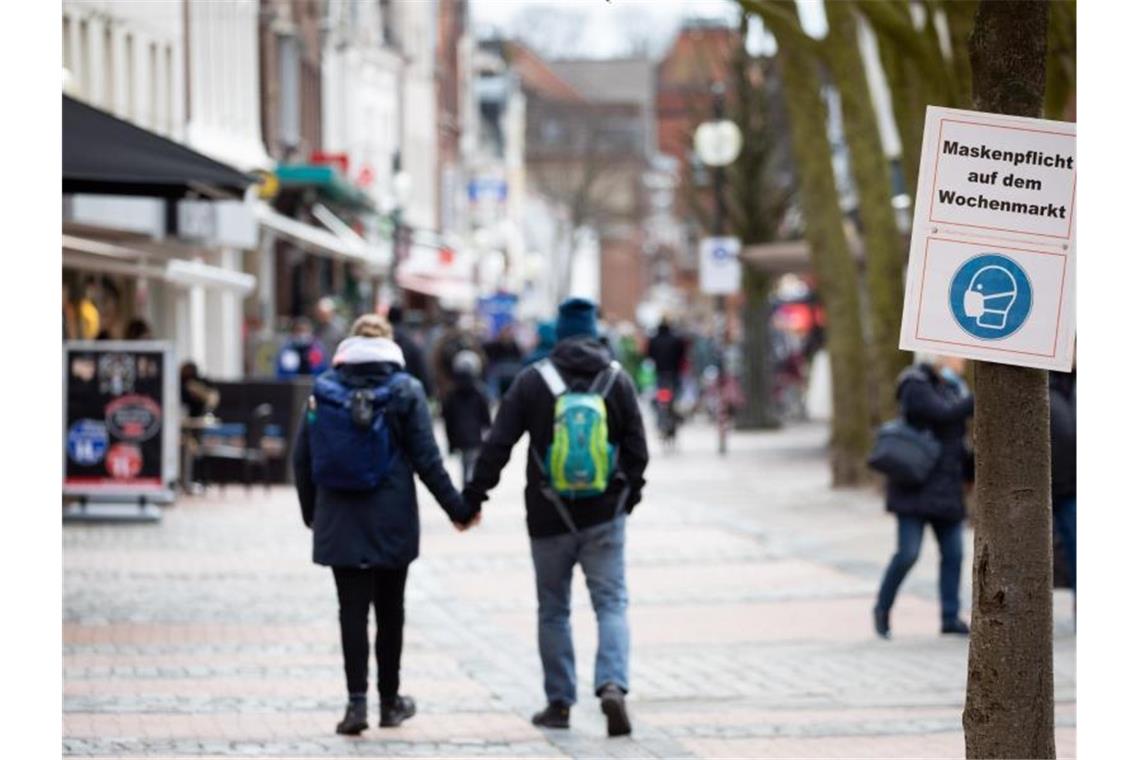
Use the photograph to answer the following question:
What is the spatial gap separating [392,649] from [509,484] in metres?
17.0

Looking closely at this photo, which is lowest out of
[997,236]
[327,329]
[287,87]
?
[327,329]

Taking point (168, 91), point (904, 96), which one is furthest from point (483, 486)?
point (168, 91)

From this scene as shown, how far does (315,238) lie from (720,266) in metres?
5.67

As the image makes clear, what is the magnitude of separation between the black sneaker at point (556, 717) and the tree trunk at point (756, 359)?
92.8 ft

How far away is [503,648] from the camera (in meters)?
13.1

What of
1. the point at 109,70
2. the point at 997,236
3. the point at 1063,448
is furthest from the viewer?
the point at 109,70

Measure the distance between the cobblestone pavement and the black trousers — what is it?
238mm

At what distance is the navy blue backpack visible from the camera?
32.9ft

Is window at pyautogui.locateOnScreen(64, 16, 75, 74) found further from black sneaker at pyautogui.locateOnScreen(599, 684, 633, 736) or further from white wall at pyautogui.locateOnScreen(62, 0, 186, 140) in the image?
black sneaker at pyautogui.locateOnScreen(599, 684, 633, 736)

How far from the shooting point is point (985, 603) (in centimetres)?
687

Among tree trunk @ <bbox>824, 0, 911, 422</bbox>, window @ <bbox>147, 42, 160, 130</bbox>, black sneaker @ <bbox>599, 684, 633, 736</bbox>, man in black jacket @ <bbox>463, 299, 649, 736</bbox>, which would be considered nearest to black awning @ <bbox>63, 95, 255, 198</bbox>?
man in black jacket @ <bbox>463, 299, 649, 736</bbox>

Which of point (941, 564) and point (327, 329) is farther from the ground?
point (327, 329)

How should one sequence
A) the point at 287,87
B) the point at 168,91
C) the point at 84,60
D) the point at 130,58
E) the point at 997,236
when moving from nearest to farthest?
the point at 997,236
the point at 84,60
the point at 130,58
the point at 168,91
the point at 287,87

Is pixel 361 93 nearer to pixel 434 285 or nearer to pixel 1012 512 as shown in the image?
pixel 434 285
